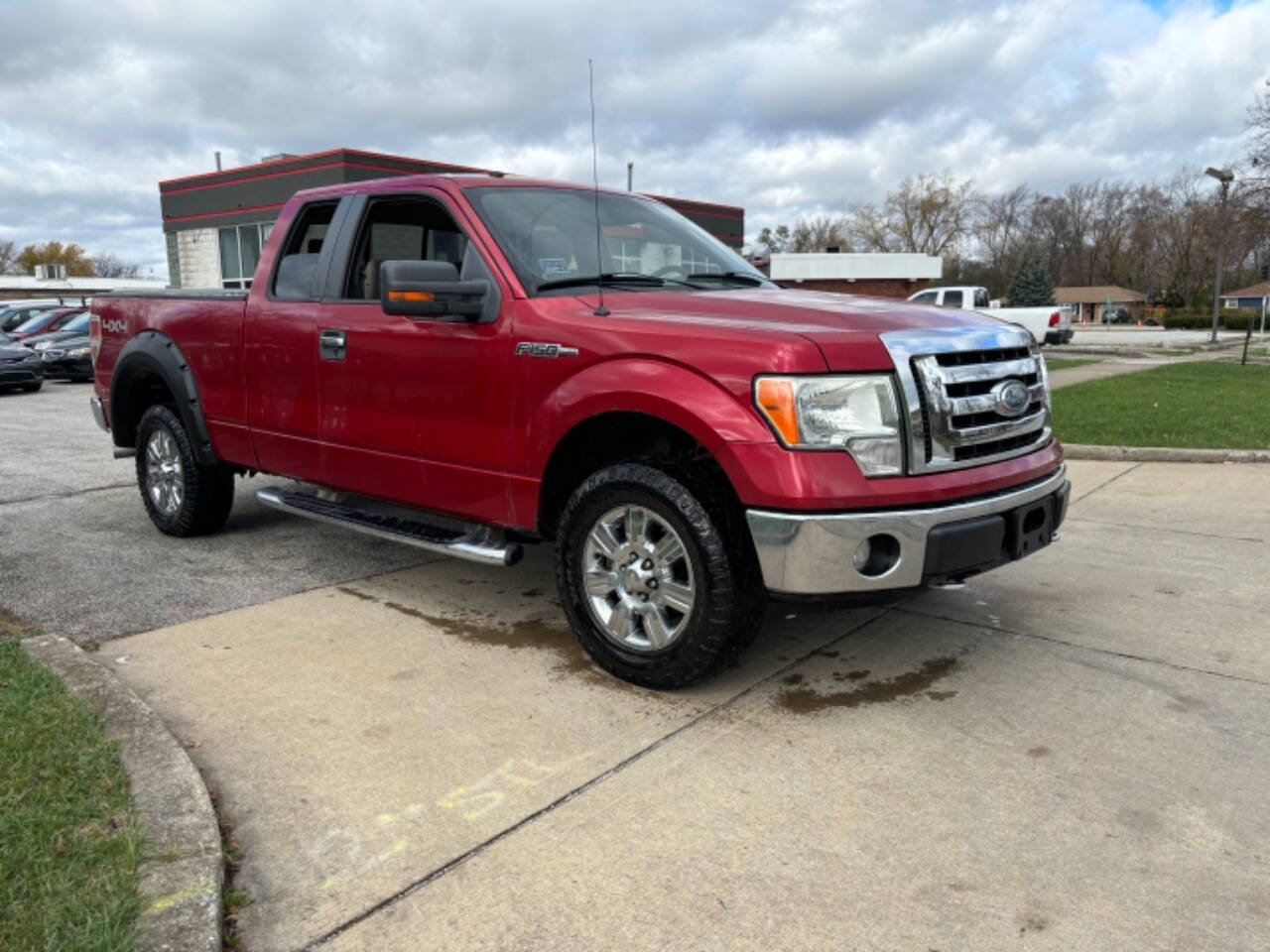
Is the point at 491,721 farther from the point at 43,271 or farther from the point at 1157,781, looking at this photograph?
the point at 43,271

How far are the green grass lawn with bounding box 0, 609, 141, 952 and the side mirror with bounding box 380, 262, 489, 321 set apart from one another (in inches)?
73.3

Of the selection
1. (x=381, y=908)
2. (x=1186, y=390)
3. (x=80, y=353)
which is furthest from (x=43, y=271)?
(x=381, y=908)

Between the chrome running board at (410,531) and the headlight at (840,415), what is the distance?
1.44 metres

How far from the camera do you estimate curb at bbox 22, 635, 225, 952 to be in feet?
7.40

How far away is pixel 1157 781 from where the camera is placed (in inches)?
119

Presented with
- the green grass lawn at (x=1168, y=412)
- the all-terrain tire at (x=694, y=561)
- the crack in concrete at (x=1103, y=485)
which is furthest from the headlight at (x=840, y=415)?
the green grass lawn at (x=1168, y=412)

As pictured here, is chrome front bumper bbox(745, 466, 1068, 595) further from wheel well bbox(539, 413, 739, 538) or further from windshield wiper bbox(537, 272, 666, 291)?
windshield wiper bbox(537, 272, 666, 291)

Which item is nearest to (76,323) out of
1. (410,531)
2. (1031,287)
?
(410,531)

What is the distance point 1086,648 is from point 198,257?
29321mm

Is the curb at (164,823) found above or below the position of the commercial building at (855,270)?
below

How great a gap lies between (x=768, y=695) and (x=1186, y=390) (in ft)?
42.5

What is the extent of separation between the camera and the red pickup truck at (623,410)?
3.28 meters

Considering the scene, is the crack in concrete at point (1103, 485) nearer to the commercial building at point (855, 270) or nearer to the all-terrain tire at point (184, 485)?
the all-terrain tire at point (184, 485)

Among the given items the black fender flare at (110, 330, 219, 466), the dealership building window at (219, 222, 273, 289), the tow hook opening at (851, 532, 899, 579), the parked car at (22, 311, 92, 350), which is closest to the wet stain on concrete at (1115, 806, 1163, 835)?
the tow hook opening at (851, 532, 899, 579)
